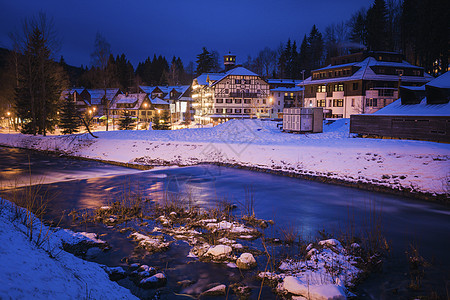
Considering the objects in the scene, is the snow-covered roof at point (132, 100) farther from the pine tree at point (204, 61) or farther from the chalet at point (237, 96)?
the pine tree at point (204, 61)

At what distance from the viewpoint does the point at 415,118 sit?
27.5 metres

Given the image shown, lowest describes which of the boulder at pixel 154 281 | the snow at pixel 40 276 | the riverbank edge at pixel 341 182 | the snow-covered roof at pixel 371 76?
the boulder at pixel 154 281

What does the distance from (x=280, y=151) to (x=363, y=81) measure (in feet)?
115

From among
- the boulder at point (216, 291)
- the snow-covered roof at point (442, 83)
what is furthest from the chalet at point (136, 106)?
the boulder at point (216, 291)

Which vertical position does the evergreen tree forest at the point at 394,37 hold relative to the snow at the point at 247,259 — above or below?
above

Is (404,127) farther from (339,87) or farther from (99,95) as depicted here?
(99,95)

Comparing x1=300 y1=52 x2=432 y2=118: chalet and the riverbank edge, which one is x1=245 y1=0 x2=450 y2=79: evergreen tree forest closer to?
x1=300 y1=52 x2=432 y2=118: chalet

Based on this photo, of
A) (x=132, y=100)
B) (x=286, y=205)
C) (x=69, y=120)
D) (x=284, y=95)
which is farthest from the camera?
(x=284, y=95)

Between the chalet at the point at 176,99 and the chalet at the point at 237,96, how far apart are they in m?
20.5

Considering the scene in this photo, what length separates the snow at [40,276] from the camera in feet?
14.4

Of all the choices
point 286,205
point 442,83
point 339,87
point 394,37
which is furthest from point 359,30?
point 286,205

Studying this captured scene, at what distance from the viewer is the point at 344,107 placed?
5731 cm

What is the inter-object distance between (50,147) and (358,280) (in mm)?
43823

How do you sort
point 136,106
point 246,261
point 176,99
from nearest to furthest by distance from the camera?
point 246,261 → point 136,106 → point 176,99
